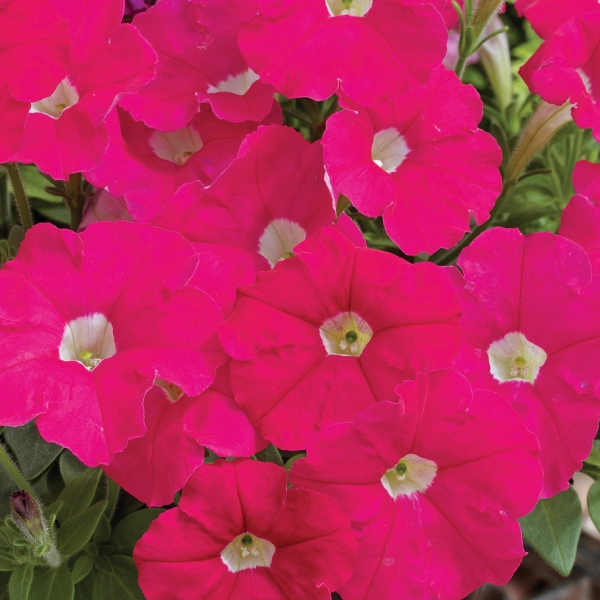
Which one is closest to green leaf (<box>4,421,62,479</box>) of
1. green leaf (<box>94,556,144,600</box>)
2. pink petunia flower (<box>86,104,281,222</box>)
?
green leaf (<box>94,556,144,600</box>)

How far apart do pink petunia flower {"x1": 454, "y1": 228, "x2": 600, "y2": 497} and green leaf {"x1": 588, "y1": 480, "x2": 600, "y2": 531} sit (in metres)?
0.18

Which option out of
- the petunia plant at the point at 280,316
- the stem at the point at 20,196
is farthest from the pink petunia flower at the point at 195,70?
the stem at the point at 20,196

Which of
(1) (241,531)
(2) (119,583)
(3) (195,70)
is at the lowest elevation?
(2) (119,583)

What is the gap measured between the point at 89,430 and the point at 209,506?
0.34 feet

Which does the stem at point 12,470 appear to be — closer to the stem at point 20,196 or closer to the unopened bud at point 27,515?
the unopened bud at point 27,515

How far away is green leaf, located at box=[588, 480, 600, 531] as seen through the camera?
0.75 meters

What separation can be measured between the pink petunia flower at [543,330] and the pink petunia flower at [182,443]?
19 centimetres

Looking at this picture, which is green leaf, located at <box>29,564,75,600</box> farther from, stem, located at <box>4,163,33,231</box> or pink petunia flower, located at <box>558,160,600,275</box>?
pink petunia flower, located at <box>558,160,600,275</box>

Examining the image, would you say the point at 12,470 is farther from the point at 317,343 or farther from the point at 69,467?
the point at 317,343

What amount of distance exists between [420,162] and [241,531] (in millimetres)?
360

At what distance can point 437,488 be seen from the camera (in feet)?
1.90

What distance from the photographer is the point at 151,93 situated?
0.68 meters

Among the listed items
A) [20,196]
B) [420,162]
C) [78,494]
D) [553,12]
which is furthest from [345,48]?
[78,494]

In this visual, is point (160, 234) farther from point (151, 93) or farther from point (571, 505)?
point (571, 505)
